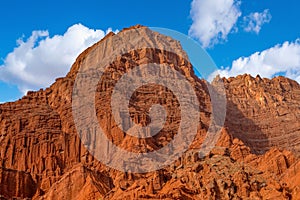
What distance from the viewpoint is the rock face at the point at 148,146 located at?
63.7m

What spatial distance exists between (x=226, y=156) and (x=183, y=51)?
112 m

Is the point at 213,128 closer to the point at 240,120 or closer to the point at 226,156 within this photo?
the point at 240,120

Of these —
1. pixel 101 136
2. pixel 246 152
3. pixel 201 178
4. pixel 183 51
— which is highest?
pixel 183 51

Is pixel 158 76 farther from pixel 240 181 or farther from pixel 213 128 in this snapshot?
pixel 240 181

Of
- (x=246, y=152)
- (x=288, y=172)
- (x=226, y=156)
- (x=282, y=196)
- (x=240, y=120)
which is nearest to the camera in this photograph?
(x=282, y=196)

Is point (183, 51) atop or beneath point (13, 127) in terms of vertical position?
atop

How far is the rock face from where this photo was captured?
63719 millimetres

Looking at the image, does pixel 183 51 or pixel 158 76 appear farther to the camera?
pixel 183 51

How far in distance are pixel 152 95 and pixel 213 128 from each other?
57.5ft

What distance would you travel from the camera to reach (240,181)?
63.2 metres

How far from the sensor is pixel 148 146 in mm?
105500

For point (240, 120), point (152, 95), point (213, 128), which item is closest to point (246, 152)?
point (213, 128)

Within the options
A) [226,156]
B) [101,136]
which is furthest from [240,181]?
[101,136]

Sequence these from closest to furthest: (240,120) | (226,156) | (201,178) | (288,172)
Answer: (201,178) < (226,156) < (288,172) < (240,120)
